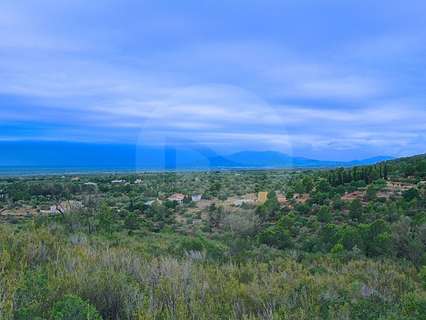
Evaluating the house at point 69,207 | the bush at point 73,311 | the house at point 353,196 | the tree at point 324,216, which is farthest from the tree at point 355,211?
the bush at point 73,311

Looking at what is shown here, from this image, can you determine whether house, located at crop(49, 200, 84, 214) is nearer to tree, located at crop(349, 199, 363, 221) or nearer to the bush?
tree, located at crop(349, 199, 363, 221)

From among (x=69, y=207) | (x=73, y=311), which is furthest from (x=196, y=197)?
(x=73, y=311)

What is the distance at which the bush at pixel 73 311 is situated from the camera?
4137 millimetres

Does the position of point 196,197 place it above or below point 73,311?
below

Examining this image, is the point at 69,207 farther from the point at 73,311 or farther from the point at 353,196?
Result: the point at 73,311

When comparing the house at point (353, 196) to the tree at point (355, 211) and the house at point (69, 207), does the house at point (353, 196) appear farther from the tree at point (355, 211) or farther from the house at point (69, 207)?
the house at point (69, 207)

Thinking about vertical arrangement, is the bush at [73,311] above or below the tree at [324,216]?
above

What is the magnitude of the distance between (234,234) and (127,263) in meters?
19.2

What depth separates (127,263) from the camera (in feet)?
22.6

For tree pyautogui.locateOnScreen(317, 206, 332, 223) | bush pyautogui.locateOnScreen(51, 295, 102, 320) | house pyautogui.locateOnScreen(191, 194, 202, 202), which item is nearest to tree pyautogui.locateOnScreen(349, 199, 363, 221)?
tree pyautogui.locateOnScreen(317, 206, 332, 223)

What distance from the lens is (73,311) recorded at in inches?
164

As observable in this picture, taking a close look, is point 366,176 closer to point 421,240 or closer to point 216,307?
point 421,240

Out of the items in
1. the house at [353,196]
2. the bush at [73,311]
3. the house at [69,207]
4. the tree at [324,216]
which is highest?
the bush at [73,311]

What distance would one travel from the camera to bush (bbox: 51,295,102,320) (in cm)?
414
